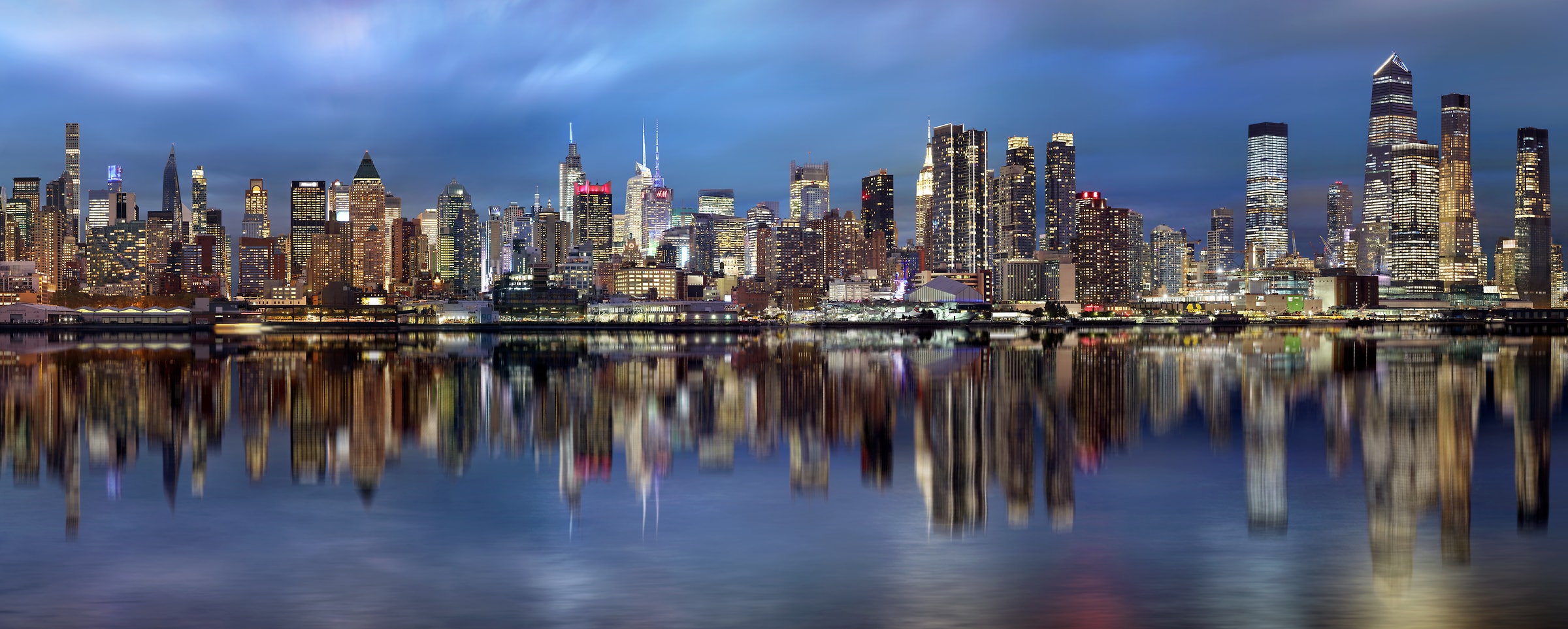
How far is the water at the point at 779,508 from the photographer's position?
14172 millimetres

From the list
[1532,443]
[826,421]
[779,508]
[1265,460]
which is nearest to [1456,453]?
[1532,443]

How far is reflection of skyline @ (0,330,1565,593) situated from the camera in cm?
2322

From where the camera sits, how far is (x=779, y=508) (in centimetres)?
2094

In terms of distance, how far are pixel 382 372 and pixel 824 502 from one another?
46.8m

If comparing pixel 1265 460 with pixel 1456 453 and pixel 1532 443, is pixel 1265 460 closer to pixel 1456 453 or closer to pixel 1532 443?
pixel 1456 453

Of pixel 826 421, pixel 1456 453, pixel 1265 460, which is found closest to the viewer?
pixel 1265 460

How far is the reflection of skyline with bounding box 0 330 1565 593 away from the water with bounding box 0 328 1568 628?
0.66 feet

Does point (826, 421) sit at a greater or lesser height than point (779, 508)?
greater

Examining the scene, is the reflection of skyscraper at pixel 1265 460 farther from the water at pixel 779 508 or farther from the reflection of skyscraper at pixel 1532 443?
the reflection of skyscraper at pixel 1532 443

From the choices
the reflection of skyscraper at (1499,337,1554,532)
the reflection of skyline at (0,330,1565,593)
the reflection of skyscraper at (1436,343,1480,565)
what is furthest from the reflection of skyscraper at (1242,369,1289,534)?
the reflection of skyscraper at (1499,337,1554,532)

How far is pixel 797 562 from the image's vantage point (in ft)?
53.8

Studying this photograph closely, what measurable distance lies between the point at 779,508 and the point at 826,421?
1513cm

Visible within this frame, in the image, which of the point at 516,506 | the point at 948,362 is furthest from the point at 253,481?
the point at 948,362

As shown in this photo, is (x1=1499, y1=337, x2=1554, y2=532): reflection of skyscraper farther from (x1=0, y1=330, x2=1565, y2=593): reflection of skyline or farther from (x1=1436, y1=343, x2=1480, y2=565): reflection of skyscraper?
(x1=1436, y1=343, x2=1480, y2=565): reflection of skyscraper
